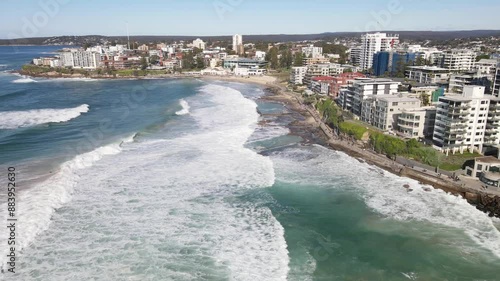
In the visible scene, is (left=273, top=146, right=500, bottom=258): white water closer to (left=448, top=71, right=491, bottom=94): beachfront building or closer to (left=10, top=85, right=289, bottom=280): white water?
(left=10, top=85, right=289, bottom=280): white water

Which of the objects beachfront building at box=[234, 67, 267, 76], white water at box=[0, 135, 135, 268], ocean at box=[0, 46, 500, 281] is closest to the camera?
ocean at box=[0, 46, 500, 281]

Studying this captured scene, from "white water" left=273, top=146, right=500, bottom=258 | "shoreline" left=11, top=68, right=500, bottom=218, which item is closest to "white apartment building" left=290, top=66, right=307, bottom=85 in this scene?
"shoreline" left=11, top=68, right=500, bottom=218

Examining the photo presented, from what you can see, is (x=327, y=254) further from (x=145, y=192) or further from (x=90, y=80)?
(x=90, y=80)

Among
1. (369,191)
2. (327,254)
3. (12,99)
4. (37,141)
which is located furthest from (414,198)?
(12,99)

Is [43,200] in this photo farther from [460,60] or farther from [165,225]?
[460,60]

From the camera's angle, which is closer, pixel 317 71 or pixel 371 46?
pixel 317 71

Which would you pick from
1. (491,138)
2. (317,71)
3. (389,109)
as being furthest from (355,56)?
(491,138)

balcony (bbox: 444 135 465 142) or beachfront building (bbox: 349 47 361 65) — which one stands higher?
beachfront building (bbox: 349 47 361 65)
